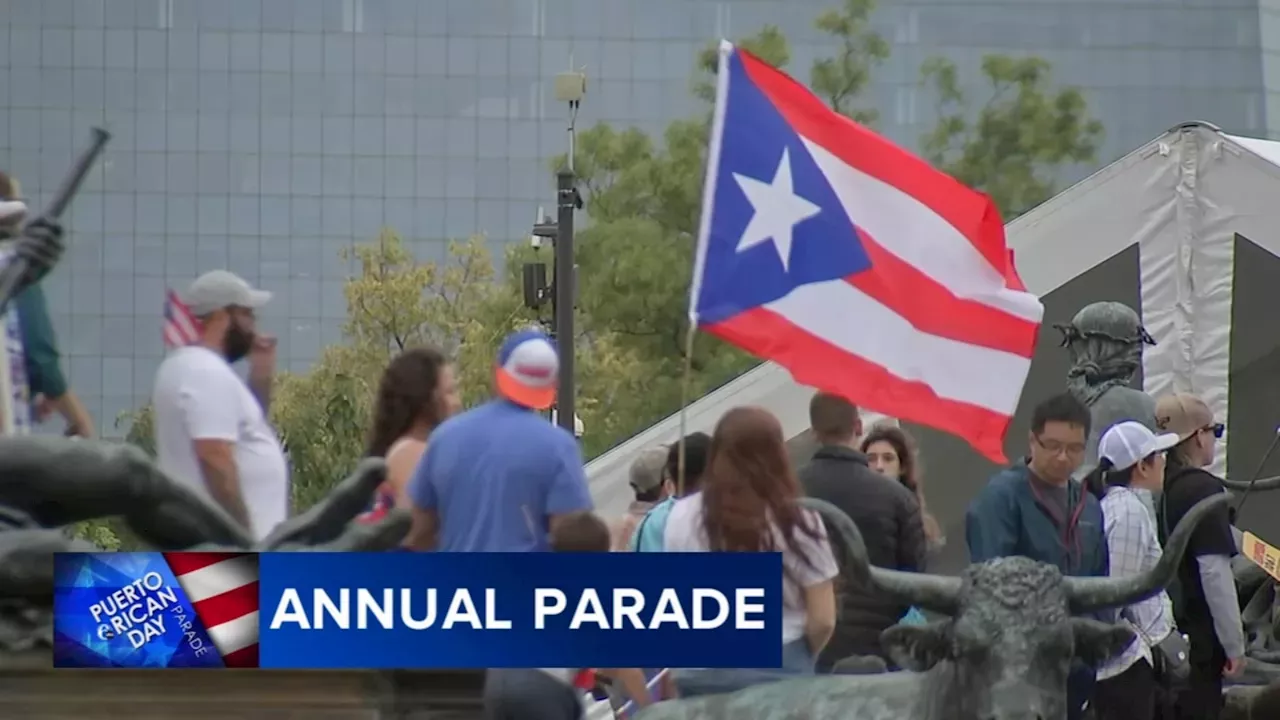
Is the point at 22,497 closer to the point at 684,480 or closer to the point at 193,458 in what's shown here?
the point at 193,458

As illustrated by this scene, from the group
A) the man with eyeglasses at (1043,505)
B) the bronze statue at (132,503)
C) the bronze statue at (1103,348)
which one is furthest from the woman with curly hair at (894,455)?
the bronze statue at (132,503)

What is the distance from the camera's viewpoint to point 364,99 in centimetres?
8331

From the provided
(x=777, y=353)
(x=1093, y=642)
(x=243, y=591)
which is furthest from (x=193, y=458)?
(x=1093, y=642)

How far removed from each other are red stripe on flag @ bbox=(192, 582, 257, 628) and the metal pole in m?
14.7

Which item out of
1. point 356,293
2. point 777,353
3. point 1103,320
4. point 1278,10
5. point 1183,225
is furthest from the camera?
point 1278,10

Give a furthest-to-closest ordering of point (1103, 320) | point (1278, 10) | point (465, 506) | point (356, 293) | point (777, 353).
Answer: point (1278, 10)
point (356, 293)
point (1103, 320)
point (777, 353)
point (465, 506)

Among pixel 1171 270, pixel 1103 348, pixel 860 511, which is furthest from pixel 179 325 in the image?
pixel 1171 270

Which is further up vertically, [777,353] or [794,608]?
[777,353]

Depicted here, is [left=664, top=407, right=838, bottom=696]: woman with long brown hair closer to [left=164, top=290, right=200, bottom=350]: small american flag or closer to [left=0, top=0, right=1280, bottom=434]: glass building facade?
[left=164, top=290, right=200, bottom=350]: small american flag

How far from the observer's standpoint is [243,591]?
6.36m

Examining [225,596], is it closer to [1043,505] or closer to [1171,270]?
[1043,505]

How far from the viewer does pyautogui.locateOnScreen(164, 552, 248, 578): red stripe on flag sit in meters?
6.37

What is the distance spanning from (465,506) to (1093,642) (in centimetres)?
178

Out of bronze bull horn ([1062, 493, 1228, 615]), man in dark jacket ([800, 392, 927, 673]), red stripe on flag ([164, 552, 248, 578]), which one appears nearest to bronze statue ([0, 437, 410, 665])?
red stripe on flag ([164, 552, 248, 578])
